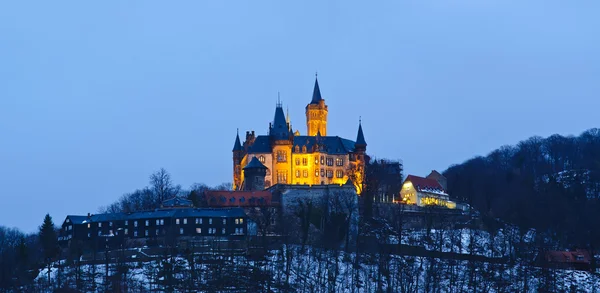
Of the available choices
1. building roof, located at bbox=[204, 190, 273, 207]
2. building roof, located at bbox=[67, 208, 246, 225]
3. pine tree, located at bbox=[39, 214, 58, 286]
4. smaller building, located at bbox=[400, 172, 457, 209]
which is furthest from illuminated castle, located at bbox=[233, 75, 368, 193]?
pine tree, located at bbox=[39, 214, 58, 286]

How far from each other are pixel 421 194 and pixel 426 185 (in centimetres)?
278

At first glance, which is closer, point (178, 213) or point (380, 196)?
point (178, 213)

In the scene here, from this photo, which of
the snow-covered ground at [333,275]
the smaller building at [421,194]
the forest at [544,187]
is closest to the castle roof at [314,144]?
the smaller building at [421,194]

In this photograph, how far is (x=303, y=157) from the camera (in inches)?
4764

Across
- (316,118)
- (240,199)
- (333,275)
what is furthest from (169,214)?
(316,118)

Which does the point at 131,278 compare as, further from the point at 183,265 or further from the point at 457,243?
the point at 457,243

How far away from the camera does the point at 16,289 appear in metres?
85.0

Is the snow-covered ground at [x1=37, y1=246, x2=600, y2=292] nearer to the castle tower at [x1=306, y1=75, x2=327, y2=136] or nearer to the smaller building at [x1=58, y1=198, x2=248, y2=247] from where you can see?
the smaller building at [x1=58, y1=198, x2=248, y2=247]

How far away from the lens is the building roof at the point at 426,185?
121m

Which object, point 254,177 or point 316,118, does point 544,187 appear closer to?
point 316,118

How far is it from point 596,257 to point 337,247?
25.3 m

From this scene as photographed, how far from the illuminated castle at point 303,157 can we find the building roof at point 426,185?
255 inches

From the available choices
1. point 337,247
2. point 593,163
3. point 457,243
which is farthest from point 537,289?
point 593,163

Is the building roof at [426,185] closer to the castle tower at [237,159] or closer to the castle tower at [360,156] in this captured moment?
the castle tower at [360,156]
